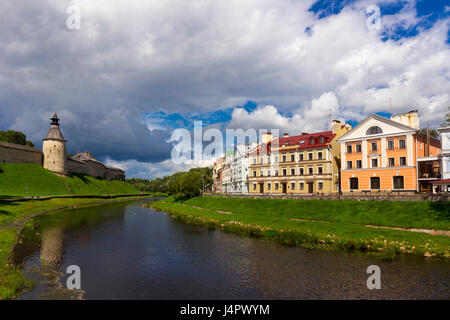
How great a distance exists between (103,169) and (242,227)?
151580 mm

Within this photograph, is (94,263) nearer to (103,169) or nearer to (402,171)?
(402,171)

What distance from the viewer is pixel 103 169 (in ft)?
574

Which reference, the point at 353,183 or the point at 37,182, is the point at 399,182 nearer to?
the point at 353,183

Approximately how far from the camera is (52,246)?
32.3 metres

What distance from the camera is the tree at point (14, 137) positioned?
138m

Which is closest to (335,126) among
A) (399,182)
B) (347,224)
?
(399,182)

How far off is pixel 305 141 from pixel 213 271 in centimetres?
5150

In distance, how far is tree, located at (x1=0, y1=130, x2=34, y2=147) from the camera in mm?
138350

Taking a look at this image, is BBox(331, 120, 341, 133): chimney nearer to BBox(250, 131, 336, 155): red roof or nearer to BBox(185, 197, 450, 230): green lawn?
BBox(250, 131, 336, 155): red roof

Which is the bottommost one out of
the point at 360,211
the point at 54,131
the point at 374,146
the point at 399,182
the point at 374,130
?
the point at 360,211

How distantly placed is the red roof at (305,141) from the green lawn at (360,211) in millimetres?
18052

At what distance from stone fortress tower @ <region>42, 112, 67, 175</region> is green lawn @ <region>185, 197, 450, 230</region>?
97.9 meters

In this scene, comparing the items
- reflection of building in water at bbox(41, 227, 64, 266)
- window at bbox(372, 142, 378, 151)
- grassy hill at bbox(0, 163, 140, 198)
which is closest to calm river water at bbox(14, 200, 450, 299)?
reflection of building in water at bbox(41, 227, 64, 266)
